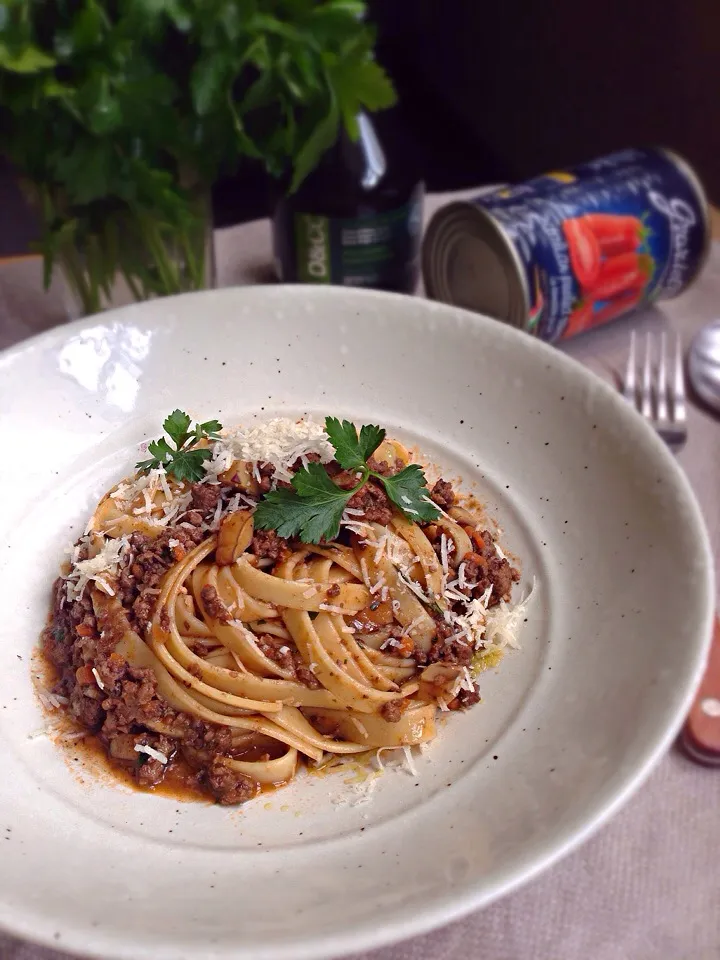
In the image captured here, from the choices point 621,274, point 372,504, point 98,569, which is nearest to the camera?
point 98,569

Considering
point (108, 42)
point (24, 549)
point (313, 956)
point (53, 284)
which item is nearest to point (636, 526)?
point (313, 956)

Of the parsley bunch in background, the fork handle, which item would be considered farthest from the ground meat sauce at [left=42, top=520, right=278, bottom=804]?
the parsley bunch in background

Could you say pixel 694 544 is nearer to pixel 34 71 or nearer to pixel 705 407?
pixel 705 407

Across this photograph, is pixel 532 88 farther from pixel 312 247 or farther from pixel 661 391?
pixel 661 391

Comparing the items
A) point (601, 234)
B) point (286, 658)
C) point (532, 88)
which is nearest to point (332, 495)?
point (286, 658)

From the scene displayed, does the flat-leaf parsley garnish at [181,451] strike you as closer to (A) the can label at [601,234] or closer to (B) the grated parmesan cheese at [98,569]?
(B) the grated parmesan cheese at [98,569]

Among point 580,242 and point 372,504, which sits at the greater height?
point 580,242

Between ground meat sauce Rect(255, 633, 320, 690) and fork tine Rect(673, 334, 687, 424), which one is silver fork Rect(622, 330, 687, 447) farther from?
ground meat sauce Rect(255, 633, 320, 690)

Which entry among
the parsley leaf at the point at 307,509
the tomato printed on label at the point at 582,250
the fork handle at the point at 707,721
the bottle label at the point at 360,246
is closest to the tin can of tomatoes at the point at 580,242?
the tomato printed on label at the point at 582,250
